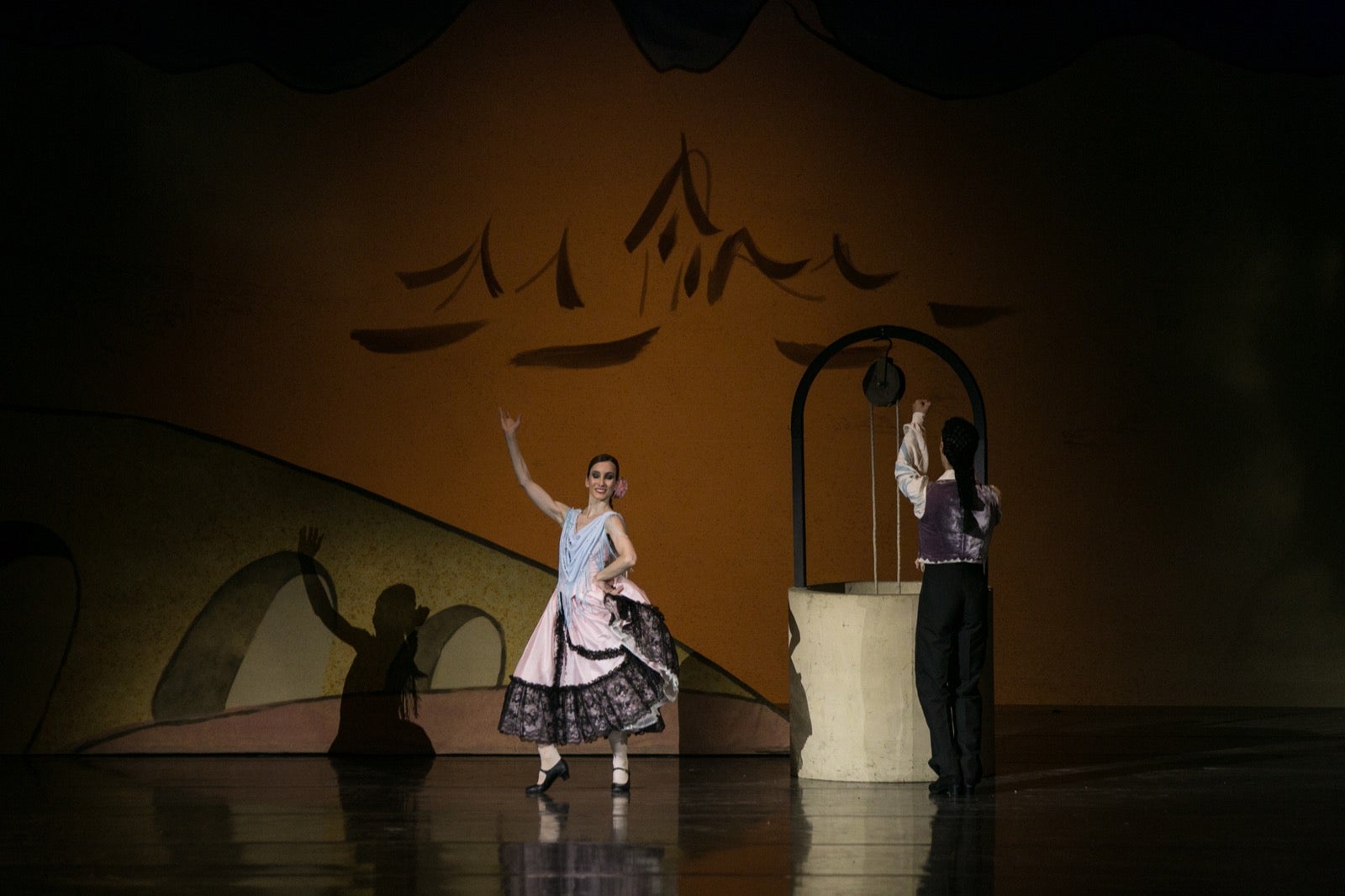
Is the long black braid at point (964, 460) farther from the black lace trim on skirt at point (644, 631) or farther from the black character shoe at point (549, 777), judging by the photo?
the black character shoe at point (549, 777)

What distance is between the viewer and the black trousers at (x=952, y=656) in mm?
5723

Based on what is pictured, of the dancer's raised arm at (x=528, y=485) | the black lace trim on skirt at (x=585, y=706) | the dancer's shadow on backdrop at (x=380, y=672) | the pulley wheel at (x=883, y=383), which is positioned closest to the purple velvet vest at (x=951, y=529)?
the pulley wheel at (x=883, y=383)

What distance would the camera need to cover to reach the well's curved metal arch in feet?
20.2

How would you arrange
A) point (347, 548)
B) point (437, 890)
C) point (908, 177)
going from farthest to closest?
point (908, 177) < point (347, 548) < point (437, 890)

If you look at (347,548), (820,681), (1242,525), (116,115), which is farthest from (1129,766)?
(116,115)

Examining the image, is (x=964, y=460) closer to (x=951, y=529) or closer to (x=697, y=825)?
(x=951, y=529)

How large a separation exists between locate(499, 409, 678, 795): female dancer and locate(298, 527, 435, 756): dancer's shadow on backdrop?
1139 mm

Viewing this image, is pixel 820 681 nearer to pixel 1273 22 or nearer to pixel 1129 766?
pixel 1129 766

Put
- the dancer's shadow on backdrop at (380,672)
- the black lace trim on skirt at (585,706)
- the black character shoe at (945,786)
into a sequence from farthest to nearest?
the dancer's shadow on backdrop at (380,672)
the black lace trim on skirt at (585,706)
the black character shoe at (945,786)

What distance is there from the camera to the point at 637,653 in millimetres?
5898

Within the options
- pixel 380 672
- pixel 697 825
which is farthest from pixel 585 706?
pixel 380 672

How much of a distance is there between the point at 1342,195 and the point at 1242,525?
162 centimetres

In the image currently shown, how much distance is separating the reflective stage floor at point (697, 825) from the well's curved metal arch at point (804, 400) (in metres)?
0.91

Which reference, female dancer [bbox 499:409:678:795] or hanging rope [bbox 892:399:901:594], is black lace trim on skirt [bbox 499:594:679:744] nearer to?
female dancer [bbox 499:409:678:795]
